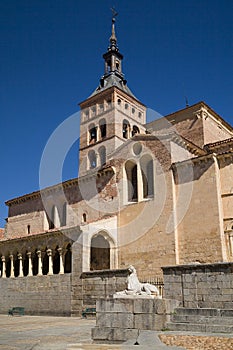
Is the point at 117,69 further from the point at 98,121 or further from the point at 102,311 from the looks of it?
the point at 102,311

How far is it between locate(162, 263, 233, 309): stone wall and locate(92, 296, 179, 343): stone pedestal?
3.79 m

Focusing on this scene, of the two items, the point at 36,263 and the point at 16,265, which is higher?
the point at 36,263

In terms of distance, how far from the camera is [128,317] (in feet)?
31.4

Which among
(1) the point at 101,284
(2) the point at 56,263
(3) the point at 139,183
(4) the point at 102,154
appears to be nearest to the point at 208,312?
(1) the point at 101,284

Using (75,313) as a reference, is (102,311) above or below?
above

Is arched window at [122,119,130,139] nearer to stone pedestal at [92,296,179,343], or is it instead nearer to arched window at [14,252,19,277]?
arched window at [14,252,19,277]

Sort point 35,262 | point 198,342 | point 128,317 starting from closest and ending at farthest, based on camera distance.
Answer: point 198,342 < point 128,317 < point 35,262

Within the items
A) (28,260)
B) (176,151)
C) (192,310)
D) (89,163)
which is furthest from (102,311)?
(89,163)

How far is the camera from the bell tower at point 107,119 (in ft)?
129

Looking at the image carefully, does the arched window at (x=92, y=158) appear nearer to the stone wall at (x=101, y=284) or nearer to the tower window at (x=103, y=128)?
the tower window at (x=103, y=128)

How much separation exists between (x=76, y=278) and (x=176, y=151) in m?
9.58

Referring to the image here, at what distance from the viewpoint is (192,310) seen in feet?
36.0

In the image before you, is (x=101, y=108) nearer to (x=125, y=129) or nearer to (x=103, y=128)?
(x=103, y=128)

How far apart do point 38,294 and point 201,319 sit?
13.6 metres
